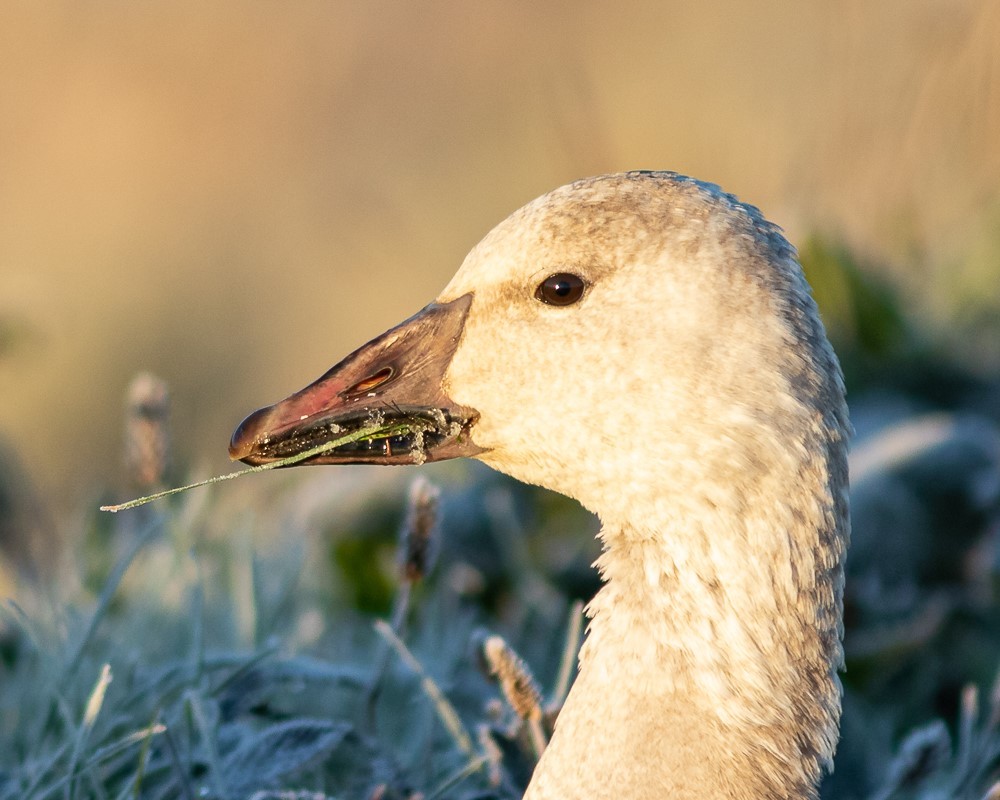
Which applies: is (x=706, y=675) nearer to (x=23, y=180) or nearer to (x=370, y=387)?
(x=370, y=387)

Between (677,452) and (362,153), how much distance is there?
7.70 meters

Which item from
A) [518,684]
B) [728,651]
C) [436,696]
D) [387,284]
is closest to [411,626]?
[436,696]

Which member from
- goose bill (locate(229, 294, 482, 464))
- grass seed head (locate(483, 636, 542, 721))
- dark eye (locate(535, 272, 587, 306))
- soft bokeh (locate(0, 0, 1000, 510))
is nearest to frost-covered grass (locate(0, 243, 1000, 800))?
grass seed head (locate(483, 636, 542, 721))

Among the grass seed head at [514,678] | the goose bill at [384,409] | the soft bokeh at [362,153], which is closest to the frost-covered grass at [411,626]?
the grass seed head at [514,678]

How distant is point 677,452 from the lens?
194 cm

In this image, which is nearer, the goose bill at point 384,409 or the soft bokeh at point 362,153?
the goose bill at point 384,409

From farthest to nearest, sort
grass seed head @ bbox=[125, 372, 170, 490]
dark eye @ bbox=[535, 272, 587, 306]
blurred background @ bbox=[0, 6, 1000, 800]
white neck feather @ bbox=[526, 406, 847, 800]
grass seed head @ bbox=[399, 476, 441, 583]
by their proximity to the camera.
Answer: blurred background @ bbox=[0, 6, 1000, 800] → grass seed head @ bbox=[125, 372, 170, 490] → grass seed head @ bbox=[399, 476, 441, 583] → dark eye @ bbox=[535, 272, 587, 306] → white neck feather @ bbox=[526, 406, 847, 800]

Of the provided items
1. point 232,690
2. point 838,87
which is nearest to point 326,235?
point 838,87

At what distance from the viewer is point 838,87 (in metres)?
4.97

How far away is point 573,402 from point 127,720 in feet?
4.01

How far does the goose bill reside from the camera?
6.88 feet

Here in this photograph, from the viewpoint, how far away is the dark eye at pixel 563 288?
6.66 ft

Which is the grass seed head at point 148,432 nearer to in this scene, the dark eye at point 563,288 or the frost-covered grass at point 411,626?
the frost-covered grass at point 411,626

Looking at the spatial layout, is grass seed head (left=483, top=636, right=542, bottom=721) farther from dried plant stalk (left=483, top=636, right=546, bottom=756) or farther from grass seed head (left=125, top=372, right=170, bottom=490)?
grass seed head (left=125, top=372, right=170, bottom=490)
